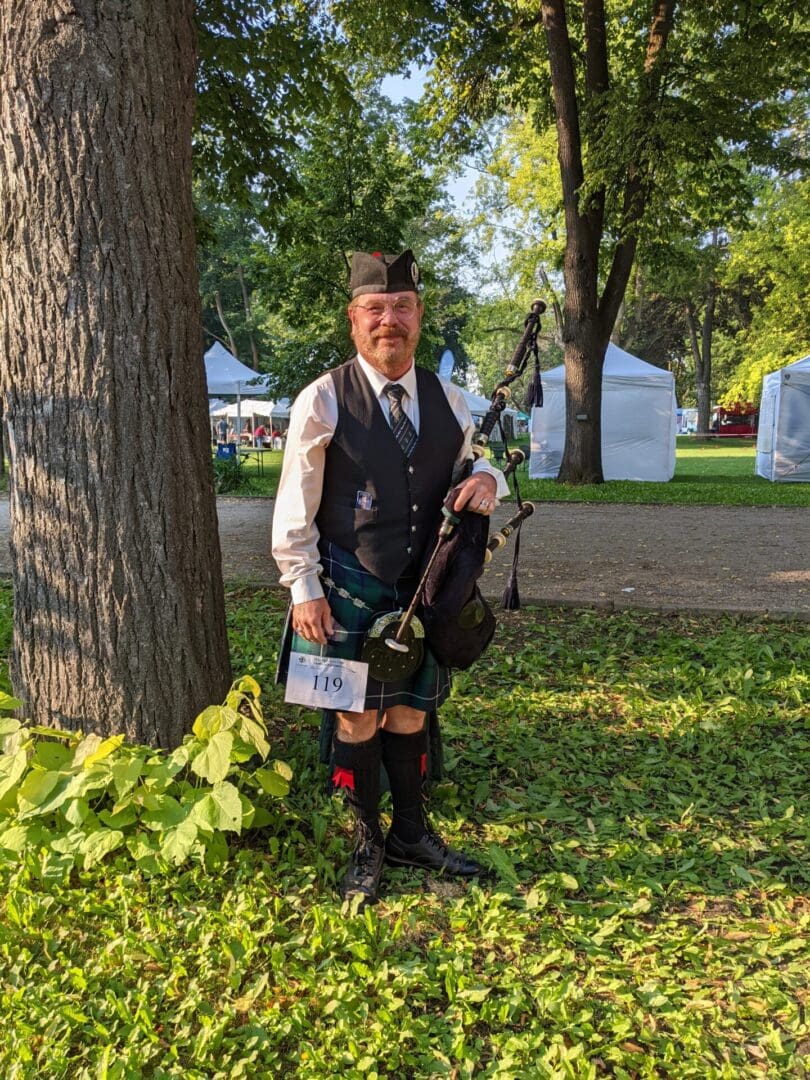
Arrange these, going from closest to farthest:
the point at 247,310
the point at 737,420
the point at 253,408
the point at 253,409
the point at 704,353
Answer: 1. the point at 253,409
2. the point at 253,408
3. the point at 704,353
4. the point at 247,310
5. the point at 737,420

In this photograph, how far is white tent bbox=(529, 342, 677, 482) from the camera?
719 inches

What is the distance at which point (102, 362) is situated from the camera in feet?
9.14

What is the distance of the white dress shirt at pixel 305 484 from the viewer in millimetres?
2523

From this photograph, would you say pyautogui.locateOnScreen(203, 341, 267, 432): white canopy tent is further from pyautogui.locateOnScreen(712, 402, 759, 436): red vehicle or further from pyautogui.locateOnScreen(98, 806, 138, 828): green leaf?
pyautogui.locateOnScreen(712, 402, 759, 436): red vehicle

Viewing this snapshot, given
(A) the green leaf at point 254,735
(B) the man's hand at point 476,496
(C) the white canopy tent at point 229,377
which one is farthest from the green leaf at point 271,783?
(C) the white canopy tent at point 229,377

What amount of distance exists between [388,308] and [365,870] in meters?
1.89

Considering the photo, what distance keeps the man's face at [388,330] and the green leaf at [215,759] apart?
130 cm

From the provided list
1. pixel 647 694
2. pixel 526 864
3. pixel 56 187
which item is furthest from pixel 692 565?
pixel 56 187

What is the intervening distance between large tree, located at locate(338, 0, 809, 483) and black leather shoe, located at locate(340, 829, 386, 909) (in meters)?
10.8

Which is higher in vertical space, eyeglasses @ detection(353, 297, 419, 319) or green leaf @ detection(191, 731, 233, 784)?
eyeglasses @ detection(353, 297, 419, 319)

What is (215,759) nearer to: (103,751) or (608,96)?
(103,751)

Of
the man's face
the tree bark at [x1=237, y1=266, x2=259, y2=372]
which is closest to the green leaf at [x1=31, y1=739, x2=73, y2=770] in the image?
the man's face

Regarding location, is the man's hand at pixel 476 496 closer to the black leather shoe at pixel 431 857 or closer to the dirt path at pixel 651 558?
the black leather shoe at pixel 431 857

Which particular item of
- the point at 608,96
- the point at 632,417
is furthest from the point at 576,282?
the point at 632,417
